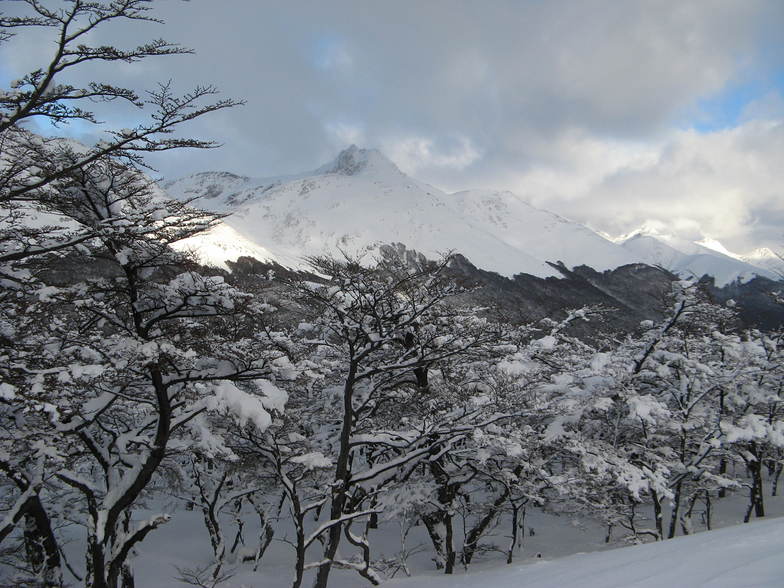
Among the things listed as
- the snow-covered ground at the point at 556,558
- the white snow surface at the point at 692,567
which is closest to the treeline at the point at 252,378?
the snow-covered ground at the point at 556,558

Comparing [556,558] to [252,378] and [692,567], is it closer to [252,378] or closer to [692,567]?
[692,567]

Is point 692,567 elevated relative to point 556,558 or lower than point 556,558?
A: elevated

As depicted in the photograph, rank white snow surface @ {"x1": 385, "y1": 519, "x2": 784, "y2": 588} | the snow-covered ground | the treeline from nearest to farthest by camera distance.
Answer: white snow surface @ {"x1": 385, "y1": 519, "x2": 784, "y2": 588}
the snow-covered ground
the treeline

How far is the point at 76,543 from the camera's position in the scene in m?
18.6

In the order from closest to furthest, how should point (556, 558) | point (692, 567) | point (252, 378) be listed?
point (692, 567), point (252, 378), point (556, 558)

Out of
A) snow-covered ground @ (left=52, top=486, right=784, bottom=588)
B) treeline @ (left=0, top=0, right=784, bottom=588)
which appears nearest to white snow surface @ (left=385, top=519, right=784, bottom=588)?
snow-covered ground @ (left=52, top=486, right=784, bottom=588)

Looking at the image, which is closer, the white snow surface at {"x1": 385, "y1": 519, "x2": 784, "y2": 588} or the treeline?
the white snow surface at {"x1": 385, "y1": 519, "x2": 784, "y2": 588}

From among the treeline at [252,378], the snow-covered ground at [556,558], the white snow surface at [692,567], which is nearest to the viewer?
the white snow surface at [692,567]

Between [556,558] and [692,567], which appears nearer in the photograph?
[692,567]

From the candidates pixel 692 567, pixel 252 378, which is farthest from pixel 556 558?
pixel 252 378

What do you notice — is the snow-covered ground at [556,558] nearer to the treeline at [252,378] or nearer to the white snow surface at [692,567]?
the white snow surface at [692,567]

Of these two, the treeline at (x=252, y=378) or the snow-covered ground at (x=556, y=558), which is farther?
the treeline at (x=252, y=378)

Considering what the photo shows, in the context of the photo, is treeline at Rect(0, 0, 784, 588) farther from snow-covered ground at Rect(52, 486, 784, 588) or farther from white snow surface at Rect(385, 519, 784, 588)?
white snow surface at Rect(385, 519, 784, 588)

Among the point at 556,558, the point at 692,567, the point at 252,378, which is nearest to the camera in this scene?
the point at 692,567
